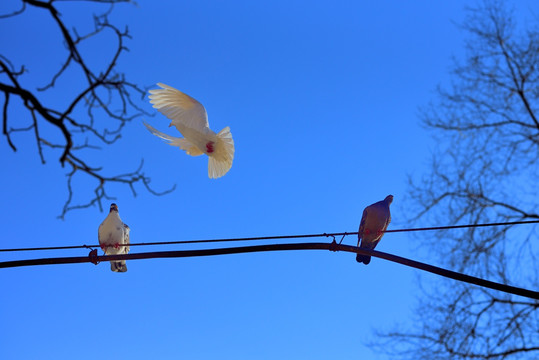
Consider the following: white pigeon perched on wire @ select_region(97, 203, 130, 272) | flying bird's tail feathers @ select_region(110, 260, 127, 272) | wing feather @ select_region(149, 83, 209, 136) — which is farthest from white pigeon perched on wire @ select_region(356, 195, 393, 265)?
white pigeon perched on wire @ select_region(97, 203, 130, 272)

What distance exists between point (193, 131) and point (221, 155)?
39cm

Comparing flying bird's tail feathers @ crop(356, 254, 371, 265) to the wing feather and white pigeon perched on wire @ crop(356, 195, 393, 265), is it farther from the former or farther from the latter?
the wing feather

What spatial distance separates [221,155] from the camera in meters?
6.49

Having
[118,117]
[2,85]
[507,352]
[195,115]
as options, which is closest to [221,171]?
[195,115]

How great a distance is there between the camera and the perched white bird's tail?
250 inches

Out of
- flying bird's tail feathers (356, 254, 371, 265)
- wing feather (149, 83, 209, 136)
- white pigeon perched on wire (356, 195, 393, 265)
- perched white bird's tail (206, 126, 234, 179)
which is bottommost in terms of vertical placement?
flying bird's tail feathers (356, 254, 371, 265)

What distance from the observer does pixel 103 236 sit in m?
7.25

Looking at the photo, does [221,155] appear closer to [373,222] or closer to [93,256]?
[373,222]

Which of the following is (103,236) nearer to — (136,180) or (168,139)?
(168,139)

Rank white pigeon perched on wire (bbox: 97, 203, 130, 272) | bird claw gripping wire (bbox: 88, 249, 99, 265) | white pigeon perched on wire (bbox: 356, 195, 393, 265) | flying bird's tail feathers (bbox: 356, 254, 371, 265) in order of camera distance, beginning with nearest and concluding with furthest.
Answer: bird claw gripping wire (bbox: 88, 249, 99, 265) → flying bird's tail feathers (bbox: 356, 254, 371, 265) → white pigeon perched on wire (bbox: 356, 195, 393, 265) → white pigeon perched on wire (bbox: 97, 203, 130, 272)

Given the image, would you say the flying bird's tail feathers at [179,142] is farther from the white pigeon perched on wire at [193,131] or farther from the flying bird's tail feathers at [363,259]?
the flying bird's tail feathers at [363,259]

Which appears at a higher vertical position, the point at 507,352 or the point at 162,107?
the point at 162,107

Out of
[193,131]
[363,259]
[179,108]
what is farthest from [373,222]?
[179,108]

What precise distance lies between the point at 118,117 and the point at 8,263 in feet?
4.38
